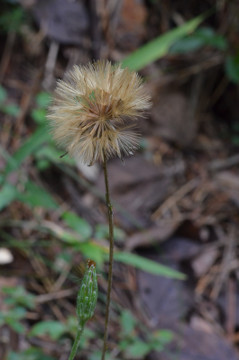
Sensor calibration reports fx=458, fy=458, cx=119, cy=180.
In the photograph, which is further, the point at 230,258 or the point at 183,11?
the point at 183,11

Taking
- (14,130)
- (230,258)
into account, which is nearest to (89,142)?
(230,258)

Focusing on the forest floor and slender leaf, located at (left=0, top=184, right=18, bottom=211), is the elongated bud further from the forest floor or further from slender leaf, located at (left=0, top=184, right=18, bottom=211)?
slender leaf, located at (left=0, top=184, right=18, bottom=211)

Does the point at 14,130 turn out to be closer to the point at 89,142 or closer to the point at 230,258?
the point at 230,258

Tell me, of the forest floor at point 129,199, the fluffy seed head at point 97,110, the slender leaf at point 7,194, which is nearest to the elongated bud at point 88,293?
the fluffy seed head at point 97,110

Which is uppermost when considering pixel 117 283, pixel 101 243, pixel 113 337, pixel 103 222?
pixel 103 222

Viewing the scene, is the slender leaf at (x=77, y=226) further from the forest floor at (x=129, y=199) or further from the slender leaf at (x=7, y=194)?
the slender leaf at (x=7, y=194)

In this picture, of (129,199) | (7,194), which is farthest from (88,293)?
(129,199)

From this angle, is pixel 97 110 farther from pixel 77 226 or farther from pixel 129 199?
pixel 129 199
